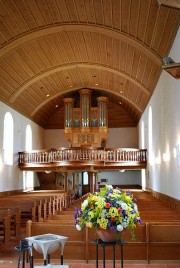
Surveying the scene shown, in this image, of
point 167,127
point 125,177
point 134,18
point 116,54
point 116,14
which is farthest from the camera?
point 125,177

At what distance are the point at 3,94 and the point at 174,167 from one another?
Answer: 31.6ft

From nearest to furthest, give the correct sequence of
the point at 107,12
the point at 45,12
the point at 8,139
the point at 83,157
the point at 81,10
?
the point at 107,12
the point at 81,10
the point at 45,12
the point at 8,139
the point at 83,157

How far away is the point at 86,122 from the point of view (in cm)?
2372

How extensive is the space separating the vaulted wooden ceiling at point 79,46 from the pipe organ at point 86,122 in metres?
1.66

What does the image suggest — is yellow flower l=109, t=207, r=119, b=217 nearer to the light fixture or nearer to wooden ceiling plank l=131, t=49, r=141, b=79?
the light fixture

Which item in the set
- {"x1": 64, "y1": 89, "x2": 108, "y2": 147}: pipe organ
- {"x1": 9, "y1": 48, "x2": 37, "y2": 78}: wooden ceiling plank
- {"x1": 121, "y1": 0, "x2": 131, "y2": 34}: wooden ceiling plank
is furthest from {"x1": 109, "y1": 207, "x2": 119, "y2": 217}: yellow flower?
{"x1": 64, "y1": 89, "x2": 108, "y2": 147}: pipe organ

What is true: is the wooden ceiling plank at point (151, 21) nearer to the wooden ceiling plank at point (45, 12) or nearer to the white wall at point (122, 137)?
the wooden ceiling plank at point (45, 12)

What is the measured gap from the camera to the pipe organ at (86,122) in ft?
77.8

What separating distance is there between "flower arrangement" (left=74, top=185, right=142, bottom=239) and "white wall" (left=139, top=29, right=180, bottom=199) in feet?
19.9

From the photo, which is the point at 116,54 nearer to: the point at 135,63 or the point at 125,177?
the point at 135,63

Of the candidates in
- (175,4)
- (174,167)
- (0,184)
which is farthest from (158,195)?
(175,4)

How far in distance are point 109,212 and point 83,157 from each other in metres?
15.4

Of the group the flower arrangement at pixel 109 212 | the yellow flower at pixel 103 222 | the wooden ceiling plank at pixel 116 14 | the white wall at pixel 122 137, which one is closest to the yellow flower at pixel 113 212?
the flower arrangement at pixel 109 212

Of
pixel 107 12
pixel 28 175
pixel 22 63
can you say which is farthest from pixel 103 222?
pixel 28 175
